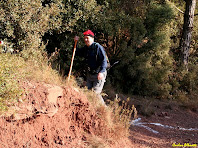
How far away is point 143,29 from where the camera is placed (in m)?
10.5

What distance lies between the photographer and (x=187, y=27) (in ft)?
39.3

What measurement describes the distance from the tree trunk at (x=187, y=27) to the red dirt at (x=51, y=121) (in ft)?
26.1

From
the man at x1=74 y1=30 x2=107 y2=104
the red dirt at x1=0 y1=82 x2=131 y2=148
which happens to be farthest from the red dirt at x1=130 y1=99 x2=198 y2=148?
the man at x1=74 y1=30 x2=107 y2=104

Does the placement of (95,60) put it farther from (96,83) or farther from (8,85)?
(8,85)

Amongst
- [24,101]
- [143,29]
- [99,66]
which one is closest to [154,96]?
[143,29]

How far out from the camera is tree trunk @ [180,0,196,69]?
1187 cm

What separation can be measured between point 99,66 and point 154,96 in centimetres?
607

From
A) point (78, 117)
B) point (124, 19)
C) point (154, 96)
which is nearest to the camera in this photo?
point (78, 117)

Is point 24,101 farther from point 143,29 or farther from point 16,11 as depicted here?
point 143,29

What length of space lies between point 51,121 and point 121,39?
6650mm

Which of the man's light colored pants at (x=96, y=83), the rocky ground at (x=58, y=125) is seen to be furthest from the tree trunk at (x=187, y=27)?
the man's light colored pants at (x=96, y=83)

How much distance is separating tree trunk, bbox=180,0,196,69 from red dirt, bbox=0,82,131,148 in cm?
795

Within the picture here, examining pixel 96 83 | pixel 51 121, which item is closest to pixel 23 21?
pixel 96 83

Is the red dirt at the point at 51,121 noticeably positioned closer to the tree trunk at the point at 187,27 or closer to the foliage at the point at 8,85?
the foliage at the point at 8,85
